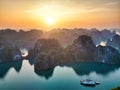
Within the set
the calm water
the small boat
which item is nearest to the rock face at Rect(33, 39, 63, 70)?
the calm water

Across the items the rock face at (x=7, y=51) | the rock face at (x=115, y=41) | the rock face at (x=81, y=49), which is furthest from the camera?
the rock face at (x=115, y=41)

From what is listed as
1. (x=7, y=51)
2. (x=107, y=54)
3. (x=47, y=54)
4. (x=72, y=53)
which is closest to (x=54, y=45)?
(x=47, y=54)

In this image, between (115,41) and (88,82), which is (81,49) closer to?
(115,41)

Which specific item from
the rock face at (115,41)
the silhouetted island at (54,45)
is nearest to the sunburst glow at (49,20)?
the silhouetted island at (54,45)

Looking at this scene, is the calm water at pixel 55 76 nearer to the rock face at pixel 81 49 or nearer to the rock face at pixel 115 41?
the rock face at pixel 81 49

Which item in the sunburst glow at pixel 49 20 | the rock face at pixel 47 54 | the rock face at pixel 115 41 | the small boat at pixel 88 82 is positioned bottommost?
the small boat at pixel 88 82

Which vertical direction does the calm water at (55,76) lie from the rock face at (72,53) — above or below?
below
